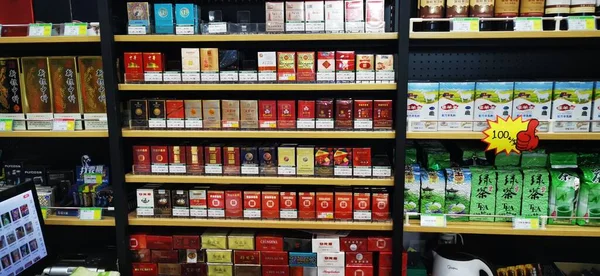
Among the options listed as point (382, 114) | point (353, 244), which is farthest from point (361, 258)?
point (382, 114)

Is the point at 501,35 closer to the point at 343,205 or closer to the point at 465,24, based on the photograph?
the point at 465,24

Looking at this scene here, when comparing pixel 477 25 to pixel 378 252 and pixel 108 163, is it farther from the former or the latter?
pixel 108 163

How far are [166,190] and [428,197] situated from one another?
1404 mm

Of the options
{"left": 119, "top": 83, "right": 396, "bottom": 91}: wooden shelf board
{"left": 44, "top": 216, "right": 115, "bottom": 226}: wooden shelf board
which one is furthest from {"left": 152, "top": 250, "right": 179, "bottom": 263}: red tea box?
{"left": 119, "top": 83, "right": 396, "bottom": 91}: wooden shelf board

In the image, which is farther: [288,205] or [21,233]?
[288,205]

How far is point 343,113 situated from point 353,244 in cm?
70

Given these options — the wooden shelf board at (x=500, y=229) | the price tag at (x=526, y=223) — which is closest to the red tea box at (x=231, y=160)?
the wooden shelf board at (x=500, y=229)

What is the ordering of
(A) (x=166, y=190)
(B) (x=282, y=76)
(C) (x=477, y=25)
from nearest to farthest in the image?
(C) (x=477, y=25), (B) (x=282, y=76), (A) (x=166, y=190)

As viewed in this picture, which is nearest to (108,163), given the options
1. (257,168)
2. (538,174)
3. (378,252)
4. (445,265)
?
(257,168)

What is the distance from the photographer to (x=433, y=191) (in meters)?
2.32

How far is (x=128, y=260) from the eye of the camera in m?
2.48

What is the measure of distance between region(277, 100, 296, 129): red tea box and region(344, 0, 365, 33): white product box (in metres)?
0.47

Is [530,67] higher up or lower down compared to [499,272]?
higher up

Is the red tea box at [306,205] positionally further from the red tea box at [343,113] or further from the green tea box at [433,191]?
the green tea box at [433,191]
